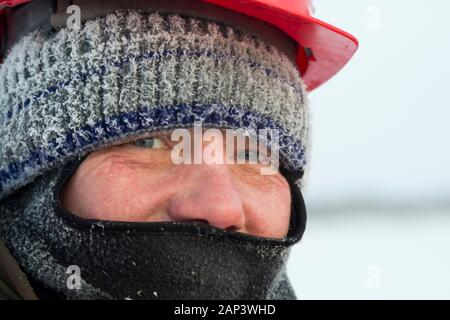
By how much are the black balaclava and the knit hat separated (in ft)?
0.26

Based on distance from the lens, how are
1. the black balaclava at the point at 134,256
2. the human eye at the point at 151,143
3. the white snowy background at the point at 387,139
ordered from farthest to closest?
the white snowy background at the point at 387,139 → the human eye at the point at 151,143 → the black balaclava at the point at 134,256

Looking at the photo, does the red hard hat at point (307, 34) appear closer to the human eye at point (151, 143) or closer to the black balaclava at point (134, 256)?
the human eye at point (151, 143)

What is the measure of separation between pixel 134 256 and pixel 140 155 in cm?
24

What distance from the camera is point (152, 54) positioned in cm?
181

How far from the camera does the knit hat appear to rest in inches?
69.4

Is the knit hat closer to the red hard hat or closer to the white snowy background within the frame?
the red hard hat

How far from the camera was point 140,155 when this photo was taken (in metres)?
1.86

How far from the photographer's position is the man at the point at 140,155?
5.69 ft

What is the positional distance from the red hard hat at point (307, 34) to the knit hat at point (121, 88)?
90mm

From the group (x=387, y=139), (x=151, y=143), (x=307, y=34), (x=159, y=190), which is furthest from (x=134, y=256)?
(x=387, y=139)

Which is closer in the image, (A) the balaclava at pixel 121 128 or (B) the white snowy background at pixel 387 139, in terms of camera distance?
(A) the balaclava at pixel 121 128

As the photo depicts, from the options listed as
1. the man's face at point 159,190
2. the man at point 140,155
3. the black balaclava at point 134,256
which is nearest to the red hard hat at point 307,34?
the man at point 140,155

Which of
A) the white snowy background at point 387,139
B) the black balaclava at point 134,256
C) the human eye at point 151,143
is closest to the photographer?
the black balaclava at point 134,256
